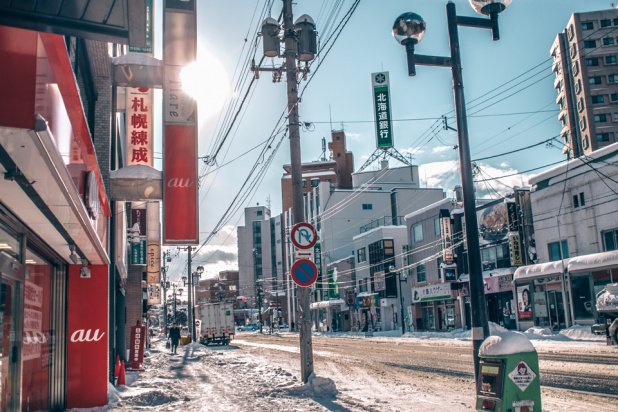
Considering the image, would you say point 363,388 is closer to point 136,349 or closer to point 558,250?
point 136,349

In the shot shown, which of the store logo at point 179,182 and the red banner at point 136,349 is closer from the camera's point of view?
the store logo at point 179,182

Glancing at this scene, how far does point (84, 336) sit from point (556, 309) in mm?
29391

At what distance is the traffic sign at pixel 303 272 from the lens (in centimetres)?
1196

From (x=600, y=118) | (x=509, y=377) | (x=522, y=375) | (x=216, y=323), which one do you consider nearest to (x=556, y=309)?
(x=216, y=323)

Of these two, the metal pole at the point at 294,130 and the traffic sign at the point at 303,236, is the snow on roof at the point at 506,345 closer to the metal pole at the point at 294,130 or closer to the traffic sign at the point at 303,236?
the traffic sign at the point at 303,236

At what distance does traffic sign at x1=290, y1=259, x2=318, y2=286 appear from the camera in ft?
39.2

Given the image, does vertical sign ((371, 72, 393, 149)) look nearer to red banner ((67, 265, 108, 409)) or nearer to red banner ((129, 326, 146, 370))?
red banner ((129, 326, 146, 370))

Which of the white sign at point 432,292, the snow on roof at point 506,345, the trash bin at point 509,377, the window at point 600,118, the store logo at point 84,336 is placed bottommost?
the trash bin at point 509,377

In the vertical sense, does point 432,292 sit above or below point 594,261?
below

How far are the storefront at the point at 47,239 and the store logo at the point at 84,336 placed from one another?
0.02m

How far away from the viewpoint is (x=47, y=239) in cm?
901

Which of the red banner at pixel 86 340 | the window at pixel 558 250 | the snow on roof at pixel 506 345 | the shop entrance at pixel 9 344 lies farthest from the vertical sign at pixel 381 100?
the snow on roof at pixel 506 345

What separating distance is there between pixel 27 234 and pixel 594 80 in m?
81.5

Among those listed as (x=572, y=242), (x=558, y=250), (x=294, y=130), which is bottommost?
(x=558, y=250)
